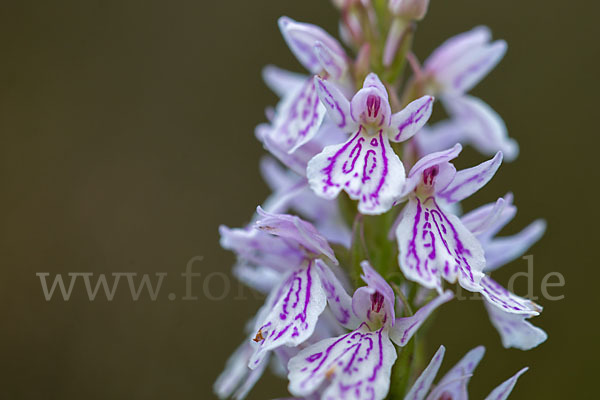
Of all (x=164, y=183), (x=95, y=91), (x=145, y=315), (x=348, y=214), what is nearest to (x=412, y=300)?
(x=348, y=214)

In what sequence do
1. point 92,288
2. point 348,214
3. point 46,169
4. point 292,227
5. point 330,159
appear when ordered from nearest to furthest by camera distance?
point 330,159 → point 292,227 → point 348,214 → point 92,288 → point 46,169

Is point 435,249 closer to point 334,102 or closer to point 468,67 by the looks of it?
point 334,102

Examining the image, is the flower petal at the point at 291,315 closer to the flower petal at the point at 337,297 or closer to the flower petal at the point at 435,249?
the flower petal at the point at 337,297

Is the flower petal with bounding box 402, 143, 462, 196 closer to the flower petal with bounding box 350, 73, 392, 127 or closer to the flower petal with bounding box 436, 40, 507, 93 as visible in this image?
the flower petal with bounding box 350, 73, 392, 127

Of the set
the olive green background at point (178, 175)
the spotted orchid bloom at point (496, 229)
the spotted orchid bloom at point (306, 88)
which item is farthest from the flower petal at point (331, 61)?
the olive green background at point (178, 175)

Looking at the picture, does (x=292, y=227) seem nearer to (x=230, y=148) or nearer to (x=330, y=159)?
(x=330, y=159)
